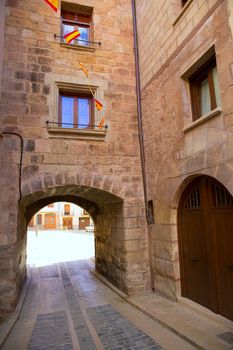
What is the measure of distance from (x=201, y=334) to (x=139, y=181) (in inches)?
116

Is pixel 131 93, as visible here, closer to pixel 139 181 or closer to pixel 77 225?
pixel 139 181

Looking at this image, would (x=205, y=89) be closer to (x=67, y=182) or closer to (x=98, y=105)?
(x=98, y=105)

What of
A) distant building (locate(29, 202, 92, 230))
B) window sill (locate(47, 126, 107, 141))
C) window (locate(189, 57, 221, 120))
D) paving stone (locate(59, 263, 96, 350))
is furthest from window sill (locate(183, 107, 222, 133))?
distant building (locate(29, 202, 92, 230))

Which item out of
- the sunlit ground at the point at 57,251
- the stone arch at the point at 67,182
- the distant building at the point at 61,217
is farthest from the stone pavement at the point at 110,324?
the distant building at the point at 61,217

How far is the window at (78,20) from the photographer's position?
5680 mm

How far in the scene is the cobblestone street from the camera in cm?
313

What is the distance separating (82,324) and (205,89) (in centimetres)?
412

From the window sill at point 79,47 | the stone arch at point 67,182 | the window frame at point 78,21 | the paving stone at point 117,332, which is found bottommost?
the paving stone at point 117,332

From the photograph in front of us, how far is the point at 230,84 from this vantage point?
9.99 feet

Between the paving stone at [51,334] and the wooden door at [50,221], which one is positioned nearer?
the paving stone at [51,334]

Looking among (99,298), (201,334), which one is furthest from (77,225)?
(201,334)

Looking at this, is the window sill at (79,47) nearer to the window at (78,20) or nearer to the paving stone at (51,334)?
the window at (78,20)

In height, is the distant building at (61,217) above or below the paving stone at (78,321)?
above

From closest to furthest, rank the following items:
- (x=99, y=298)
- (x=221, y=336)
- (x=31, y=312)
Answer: (x=221, y=336)
(x=31, y=312)
(x=99, y=298)
